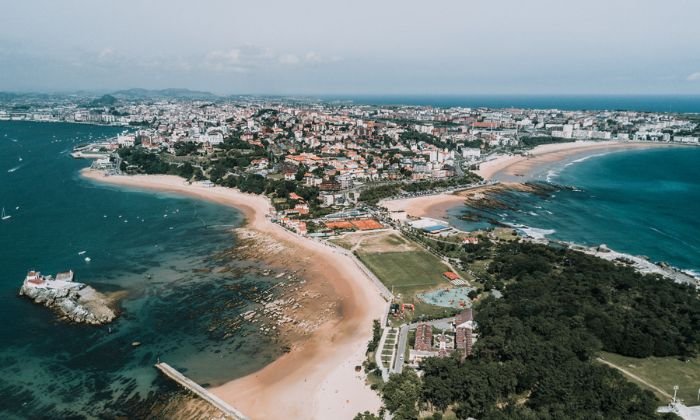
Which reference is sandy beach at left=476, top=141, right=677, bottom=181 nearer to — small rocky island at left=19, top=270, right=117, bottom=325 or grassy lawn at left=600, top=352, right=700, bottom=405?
grassy lawn at left=600, top=352, right=700, bottom=405

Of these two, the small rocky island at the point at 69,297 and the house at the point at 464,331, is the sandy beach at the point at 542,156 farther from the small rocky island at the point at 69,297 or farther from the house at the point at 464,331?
the small rocky island at the point at 69,297

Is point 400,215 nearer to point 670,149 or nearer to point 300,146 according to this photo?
point 300,146

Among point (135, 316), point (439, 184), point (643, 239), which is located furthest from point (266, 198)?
point (643, 239)

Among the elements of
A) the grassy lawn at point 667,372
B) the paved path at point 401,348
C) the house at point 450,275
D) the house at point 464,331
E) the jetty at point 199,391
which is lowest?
the jetty at point 199,391

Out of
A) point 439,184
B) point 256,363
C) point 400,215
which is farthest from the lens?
point 439,184

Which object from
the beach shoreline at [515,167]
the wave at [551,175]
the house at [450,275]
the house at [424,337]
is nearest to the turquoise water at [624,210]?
the wave at [551,175]

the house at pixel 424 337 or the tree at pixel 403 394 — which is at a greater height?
the house at pixel 424 337
